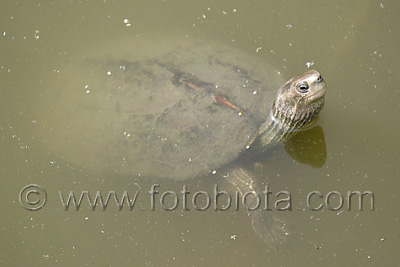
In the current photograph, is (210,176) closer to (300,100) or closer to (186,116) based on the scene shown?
(186,116)

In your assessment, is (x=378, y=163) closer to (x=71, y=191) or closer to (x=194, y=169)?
(x=194, y=169)

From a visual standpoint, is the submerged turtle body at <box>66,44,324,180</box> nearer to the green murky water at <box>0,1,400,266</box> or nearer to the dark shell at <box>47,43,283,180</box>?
the dark shell at <box>47,43,283,180</box>

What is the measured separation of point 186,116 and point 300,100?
86 centimetres

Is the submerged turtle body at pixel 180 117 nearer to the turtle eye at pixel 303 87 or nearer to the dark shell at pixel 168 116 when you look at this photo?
the dark shell at pixel 168 116

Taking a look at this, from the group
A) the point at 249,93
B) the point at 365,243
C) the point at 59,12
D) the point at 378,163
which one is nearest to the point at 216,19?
the point at 249,93

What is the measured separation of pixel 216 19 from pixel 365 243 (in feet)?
7.34

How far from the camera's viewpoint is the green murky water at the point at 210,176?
3594mm

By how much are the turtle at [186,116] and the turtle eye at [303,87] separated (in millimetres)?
51

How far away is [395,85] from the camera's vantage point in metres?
3.96
